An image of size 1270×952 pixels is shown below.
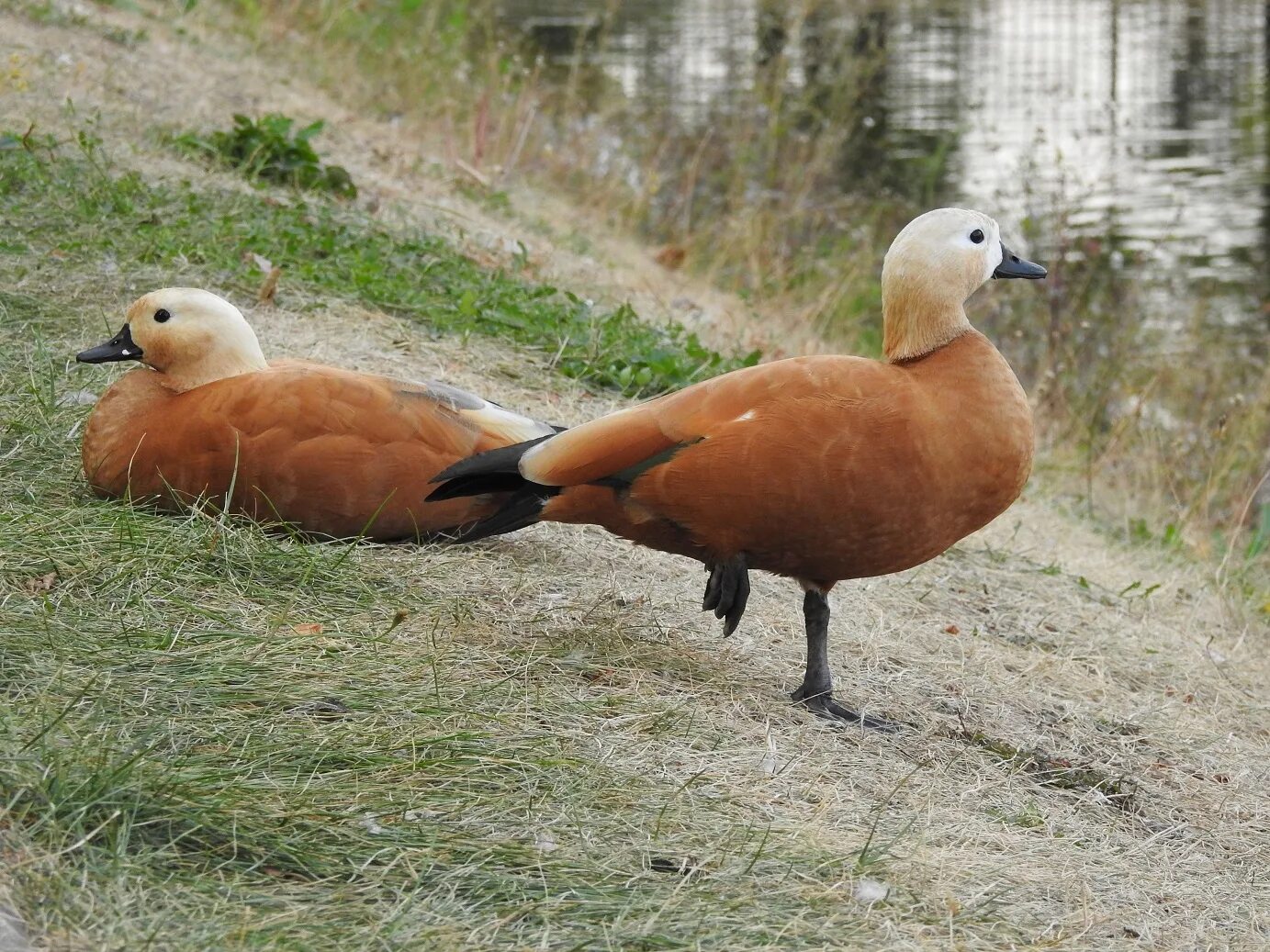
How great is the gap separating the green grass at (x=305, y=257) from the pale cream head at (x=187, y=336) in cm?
160

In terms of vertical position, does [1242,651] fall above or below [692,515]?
below

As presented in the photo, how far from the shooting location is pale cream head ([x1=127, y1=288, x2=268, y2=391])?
13.8 ft

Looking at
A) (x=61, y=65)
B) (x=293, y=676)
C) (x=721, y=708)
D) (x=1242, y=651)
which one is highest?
(x=61, y=65)

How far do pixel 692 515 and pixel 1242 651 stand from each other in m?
2.70

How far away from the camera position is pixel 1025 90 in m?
14.7

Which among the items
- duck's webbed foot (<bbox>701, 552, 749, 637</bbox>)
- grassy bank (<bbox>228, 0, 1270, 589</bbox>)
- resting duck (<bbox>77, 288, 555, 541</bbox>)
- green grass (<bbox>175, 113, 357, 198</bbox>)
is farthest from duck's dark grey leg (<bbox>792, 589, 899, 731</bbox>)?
green grass (<bbox>175, 113, 357, 198</bbox>)

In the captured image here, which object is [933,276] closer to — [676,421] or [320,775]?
[676,421]

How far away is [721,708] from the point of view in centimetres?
362

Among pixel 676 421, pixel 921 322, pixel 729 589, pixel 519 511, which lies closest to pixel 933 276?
pixel 921 322

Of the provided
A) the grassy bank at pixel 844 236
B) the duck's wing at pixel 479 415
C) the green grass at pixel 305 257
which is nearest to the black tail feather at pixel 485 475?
the duck's wing at pixel 479 415

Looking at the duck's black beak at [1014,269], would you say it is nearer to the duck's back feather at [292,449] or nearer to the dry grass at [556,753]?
the dry grass at [556,753]

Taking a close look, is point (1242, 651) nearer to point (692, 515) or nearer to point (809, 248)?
point (692, 515)

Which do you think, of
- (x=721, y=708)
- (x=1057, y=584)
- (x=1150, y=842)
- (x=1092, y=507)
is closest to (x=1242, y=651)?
(x=1057, y=584)

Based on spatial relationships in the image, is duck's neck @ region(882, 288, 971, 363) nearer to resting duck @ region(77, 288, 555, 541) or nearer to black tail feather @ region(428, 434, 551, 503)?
black tail feather @ region(428, 434, 551, 503)
